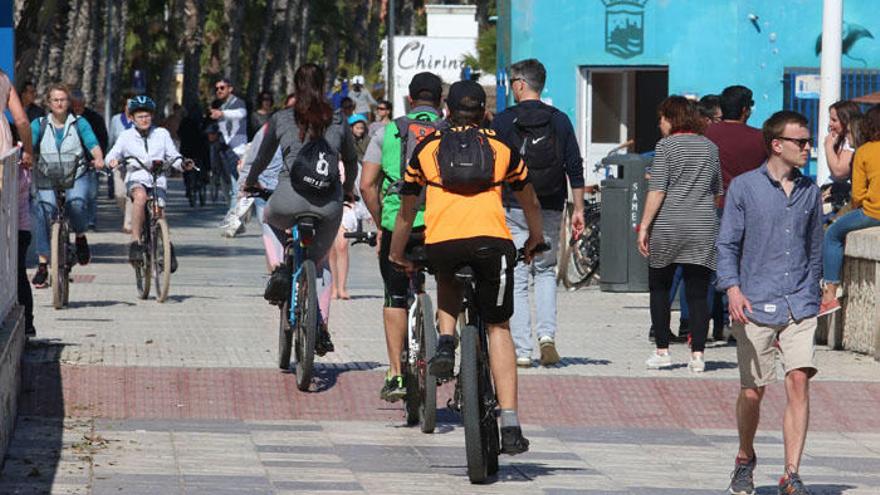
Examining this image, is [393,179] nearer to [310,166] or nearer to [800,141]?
[310,166]

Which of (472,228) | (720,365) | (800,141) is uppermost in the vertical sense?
(800,141)

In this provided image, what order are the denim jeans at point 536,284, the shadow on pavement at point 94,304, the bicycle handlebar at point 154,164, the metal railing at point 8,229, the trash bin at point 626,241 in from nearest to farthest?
1. the metal railing at point 8,229
2. the denim jeans at point 536,284
3. the shadow on pavement at point 94,304
4. the bicycle handlebar at point 154,164
5. the trash bin at point 626,241

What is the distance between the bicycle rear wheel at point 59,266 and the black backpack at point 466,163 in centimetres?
720

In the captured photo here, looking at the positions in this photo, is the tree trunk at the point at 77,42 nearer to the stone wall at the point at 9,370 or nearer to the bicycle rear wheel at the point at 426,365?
the stone wall at the point at 9,370

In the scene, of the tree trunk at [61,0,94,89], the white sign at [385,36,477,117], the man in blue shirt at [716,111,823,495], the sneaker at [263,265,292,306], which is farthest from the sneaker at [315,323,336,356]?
the tree trunk at [61,0,94,89]

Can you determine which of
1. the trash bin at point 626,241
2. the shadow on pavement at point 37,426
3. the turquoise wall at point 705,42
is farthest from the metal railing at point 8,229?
the turquoise wall at point 705,42

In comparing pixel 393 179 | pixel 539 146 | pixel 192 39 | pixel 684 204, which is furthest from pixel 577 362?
pixel 192 39

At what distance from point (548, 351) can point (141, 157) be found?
5478 mm

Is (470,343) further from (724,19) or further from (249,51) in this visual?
(249,51)

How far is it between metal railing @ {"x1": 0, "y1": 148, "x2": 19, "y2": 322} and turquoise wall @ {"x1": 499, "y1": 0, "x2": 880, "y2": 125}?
627 inches

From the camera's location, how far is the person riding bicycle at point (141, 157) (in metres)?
17.0

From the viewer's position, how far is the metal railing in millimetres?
9836

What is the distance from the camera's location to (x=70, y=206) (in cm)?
1672

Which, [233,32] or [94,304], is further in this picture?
[233,32]
